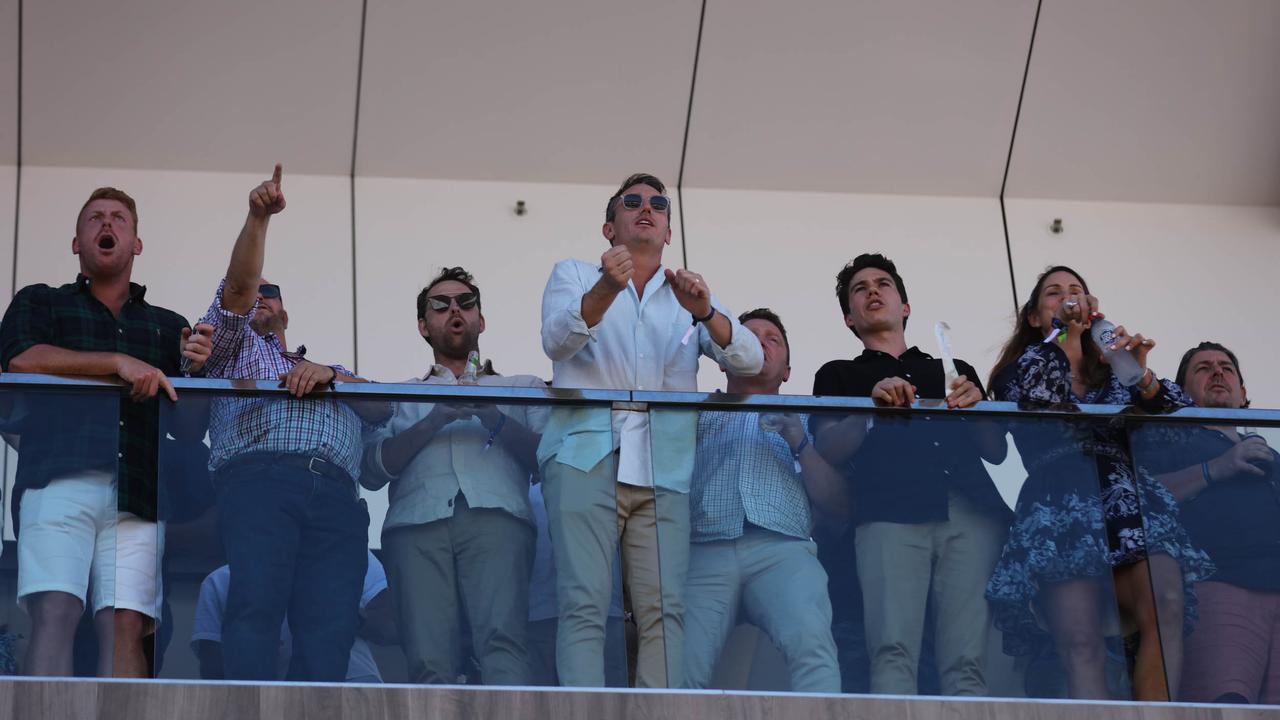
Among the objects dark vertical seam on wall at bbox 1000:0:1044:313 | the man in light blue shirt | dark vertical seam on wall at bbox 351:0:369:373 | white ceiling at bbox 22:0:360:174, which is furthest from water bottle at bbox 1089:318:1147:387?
white ceiling at bbox 22:0:360:174

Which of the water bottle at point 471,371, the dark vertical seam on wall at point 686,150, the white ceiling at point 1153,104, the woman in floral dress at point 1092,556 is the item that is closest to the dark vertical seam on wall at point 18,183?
the dark vertical seam on wall at point 686,150

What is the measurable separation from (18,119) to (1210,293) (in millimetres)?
6811

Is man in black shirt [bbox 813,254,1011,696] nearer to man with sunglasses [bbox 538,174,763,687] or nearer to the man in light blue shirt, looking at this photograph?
the man in light blue shirt

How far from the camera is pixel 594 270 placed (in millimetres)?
7195

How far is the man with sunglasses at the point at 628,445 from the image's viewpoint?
6.33 meters

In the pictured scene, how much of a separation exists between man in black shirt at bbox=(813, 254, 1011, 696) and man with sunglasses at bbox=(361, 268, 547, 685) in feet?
3.40

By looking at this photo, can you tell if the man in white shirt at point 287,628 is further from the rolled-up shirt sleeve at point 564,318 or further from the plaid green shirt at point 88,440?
the rolled-up shirt sleeve at point 564,318

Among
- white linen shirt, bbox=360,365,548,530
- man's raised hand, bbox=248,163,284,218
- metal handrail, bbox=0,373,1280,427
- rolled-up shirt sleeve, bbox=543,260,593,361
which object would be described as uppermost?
man's raised hand, bbox=248,163,284,218

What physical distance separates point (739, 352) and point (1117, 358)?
4.47 feet

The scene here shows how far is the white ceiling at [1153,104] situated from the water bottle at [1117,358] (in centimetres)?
461

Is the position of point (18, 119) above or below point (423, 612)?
above

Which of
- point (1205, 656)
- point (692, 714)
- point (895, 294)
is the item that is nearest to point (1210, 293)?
point (895, 294)

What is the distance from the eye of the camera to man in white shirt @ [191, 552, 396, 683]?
612 centimetres

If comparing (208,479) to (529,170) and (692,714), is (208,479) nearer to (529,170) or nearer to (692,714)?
(692,714)
